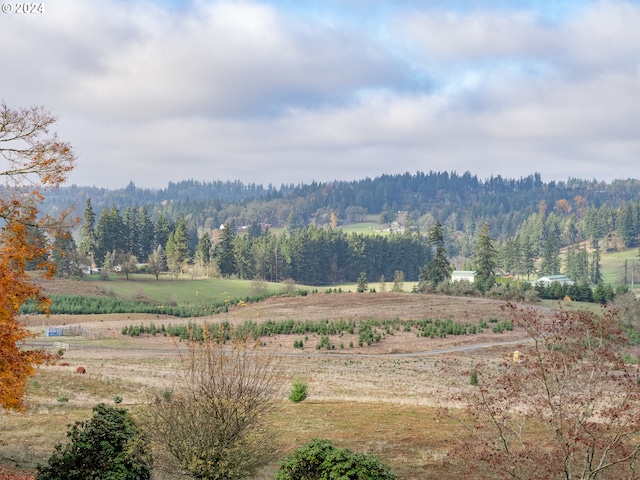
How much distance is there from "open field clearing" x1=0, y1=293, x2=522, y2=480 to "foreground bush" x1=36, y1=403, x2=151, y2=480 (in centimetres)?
169

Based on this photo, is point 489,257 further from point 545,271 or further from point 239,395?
point 239,395

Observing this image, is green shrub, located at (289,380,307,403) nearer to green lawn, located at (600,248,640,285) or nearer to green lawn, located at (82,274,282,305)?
green lawn, located at (82,274,282,305)

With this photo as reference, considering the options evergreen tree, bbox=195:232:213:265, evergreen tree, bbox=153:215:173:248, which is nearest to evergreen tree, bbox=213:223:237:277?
evergreen tree, bbox=195:232:213:265

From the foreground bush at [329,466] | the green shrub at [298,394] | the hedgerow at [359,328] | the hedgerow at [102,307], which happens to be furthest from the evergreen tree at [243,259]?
the foreground bush at [329,466]

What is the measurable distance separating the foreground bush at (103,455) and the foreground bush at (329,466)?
387 centimetres

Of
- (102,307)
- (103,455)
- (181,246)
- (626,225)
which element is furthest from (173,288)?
(626,225)

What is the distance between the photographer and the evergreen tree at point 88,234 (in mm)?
113431

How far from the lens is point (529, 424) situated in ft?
81.0

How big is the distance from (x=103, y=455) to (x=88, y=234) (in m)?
112

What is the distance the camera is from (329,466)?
12.7 meters

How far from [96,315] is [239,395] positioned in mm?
63187

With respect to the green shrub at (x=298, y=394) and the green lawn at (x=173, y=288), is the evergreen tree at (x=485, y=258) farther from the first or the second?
the green shrub at (x=298, y=394)

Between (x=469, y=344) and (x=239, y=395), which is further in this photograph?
Result: (x=469, y=344)

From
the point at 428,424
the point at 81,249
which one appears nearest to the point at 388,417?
the point at 428,424
